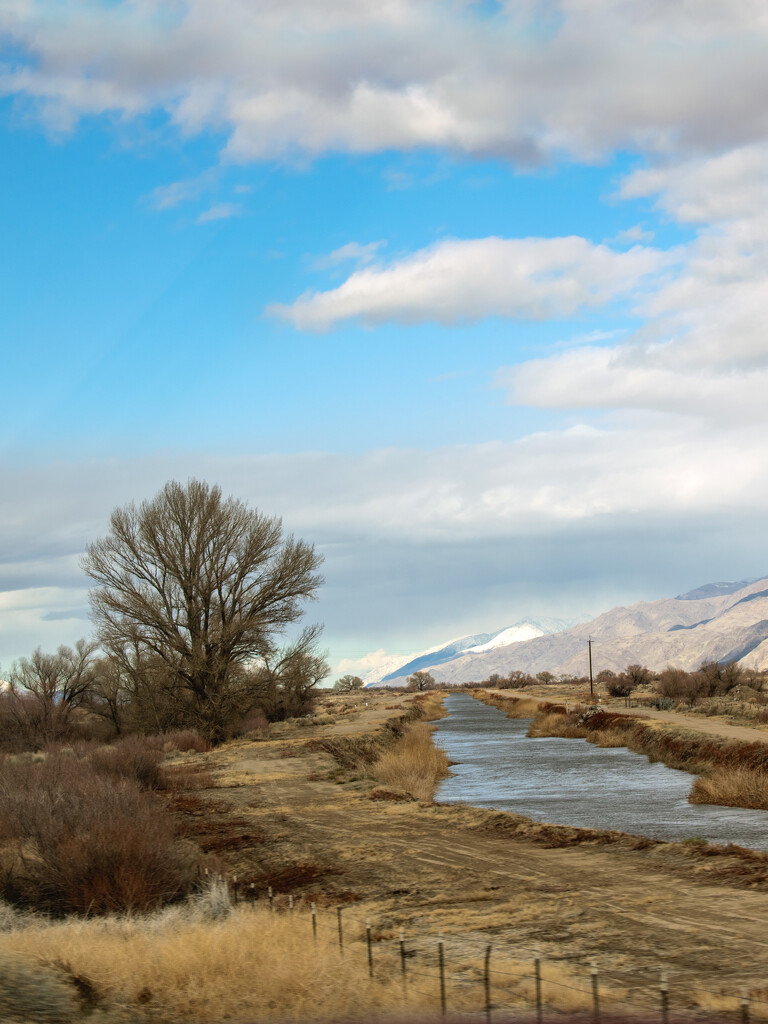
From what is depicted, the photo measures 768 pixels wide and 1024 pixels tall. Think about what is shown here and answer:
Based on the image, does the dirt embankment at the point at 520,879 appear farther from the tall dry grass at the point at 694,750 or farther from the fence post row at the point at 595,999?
the tall dry grass at the point at 694,750

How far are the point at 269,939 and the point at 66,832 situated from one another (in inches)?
193

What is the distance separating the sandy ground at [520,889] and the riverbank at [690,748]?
781cm

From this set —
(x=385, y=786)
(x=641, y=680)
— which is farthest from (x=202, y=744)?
(x=641, y=680)

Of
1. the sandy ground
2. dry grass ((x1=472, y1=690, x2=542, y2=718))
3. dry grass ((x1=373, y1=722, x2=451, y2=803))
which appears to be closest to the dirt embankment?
the sandy ground

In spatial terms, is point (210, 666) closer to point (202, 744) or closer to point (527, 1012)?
A: point (202, 744)

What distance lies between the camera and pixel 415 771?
30391 mm

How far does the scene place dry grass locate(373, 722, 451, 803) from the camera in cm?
2656

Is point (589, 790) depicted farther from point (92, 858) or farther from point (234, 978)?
point (234, 978)

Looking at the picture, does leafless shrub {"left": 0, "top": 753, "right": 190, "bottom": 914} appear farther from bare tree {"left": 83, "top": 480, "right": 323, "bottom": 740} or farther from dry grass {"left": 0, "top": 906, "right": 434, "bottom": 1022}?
bare tree {"left": 83, "top": 480, "right": 323, "bottom": 740}

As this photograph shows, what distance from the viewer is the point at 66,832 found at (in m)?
13.0

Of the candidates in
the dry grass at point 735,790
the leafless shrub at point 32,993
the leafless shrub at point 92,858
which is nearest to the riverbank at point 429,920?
the leafless shrub at point 32,993

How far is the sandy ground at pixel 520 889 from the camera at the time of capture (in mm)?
9477

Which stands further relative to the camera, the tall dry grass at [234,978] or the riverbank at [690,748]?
the riverbank at [690,748]

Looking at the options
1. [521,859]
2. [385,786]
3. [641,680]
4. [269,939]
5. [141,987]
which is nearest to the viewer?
[141,987]
